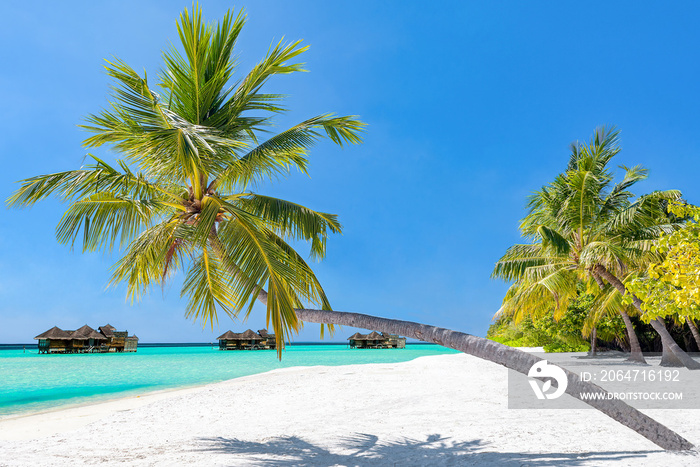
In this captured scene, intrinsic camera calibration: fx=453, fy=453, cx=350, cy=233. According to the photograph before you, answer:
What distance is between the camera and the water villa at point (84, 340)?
4400 cm

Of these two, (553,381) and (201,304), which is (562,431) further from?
(201,304)

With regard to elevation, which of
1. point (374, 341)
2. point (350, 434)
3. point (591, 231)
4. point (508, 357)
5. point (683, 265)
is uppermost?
point (591, 231)

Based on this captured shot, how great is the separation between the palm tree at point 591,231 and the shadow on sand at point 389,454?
7.07 meters

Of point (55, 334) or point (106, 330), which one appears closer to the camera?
point (55, 334)

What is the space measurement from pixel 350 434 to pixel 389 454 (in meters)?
1.09

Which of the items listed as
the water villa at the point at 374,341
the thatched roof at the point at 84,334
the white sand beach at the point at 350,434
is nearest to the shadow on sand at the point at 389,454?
the white sand beach at the point at 350,434

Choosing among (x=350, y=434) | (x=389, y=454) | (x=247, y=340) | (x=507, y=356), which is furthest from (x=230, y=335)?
(x=507, y=356)

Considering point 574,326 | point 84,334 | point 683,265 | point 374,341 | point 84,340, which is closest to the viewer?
point 683,265

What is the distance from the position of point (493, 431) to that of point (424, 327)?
236 cm

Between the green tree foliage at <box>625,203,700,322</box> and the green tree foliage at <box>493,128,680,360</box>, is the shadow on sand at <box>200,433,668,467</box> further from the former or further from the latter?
the green tree foliage at <box>493,128,680,360</box>

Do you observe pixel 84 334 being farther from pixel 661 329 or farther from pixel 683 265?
pixel 683 265

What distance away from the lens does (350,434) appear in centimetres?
571

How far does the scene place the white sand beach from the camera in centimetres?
455

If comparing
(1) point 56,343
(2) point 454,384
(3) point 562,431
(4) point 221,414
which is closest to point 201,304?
(4) point 221,414
